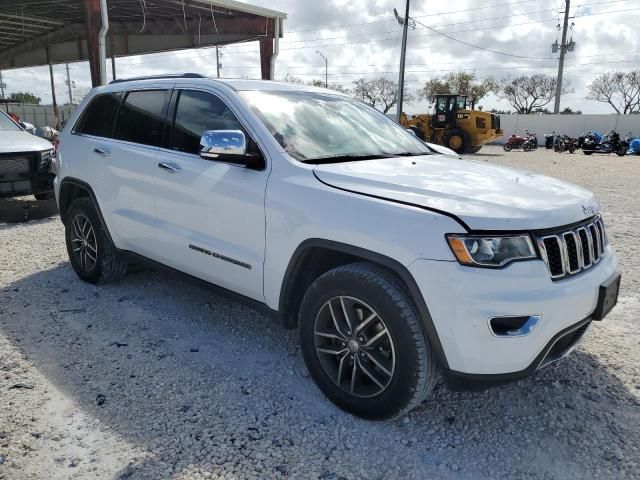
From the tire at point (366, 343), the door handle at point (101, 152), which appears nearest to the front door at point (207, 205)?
the tire at point (366, 343)

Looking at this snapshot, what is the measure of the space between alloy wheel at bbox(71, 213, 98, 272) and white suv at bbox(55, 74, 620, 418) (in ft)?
2.03

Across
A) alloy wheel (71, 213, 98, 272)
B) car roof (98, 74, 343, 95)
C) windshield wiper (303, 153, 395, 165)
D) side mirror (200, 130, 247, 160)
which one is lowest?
alloy wheel (71, 213, 98, 272)

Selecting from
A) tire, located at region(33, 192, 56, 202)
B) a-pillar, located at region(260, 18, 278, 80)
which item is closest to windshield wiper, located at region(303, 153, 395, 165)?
tire, located at region(33, 192, 56, 202)

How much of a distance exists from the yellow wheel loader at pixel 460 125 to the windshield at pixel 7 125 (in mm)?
17440

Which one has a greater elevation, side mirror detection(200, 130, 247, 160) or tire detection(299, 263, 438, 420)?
side mirror detection(200, 130, 247, 160)

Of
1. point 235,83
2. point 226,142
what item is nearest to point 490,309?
point 226,142

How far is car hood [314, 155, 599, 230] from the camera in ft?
7.75

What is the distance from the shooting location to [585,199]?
2.85 meters

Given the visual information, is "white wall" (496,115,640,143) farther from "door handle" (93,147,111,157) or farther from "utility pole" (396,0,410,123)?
"door handle" (93,147,111,157)

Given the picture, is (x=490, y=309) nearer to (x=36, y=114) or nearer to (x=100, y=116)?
(x=100, y=116)

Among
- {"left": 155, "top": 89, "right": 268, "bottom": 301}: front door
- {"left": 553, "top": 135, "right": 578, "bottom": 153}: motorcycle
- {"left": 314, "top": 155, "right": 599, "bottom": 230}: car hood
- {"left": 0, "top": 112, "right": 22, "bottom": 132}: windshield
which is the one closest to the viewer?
{"left": 314, "top": 155, "right": 599, "bottom": 230}: car hood

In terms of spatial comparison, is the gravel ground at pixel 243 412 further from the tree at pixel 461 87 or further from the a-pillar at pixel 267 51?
the tree at pixel 461 87

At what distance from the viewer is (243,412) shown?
113 inches

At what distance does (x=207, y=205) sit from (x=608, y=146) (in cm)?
2650
